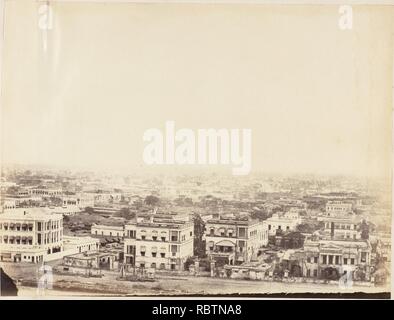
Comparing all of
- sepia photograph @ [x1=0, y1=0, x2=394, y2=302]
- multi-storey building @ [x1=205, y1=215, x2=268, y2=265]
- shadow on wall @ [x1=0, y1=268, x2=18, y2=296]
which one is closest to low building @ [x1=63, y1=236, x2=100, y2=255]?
sepia photograph @ [x1=0, y1=0, x2=394, y2=302]

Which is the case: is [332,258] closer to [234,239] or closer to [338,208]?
[338,208]

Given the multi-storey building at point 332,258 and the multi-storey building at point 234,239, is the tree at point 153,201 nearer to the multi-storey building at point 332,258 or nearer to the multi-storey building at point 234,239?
the multi-storey building at point 234,239

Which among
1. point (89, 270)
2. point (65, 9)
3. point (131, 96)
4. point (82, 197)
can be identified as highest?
point (65, 9)

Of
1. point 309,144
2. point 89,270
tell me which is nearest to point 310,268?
point 309,144

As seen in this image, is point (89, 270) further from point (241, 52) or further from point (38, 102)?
point (241, 52)

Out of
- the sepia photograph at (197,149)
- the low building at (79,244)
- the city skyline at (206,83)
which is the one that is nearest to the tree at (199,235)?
the sepia photograph at (197,149)

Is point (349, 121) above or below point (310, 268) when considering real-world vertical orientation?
above

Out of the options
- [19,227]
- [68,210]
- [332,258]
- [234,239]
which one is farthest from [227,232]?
[19,227]
